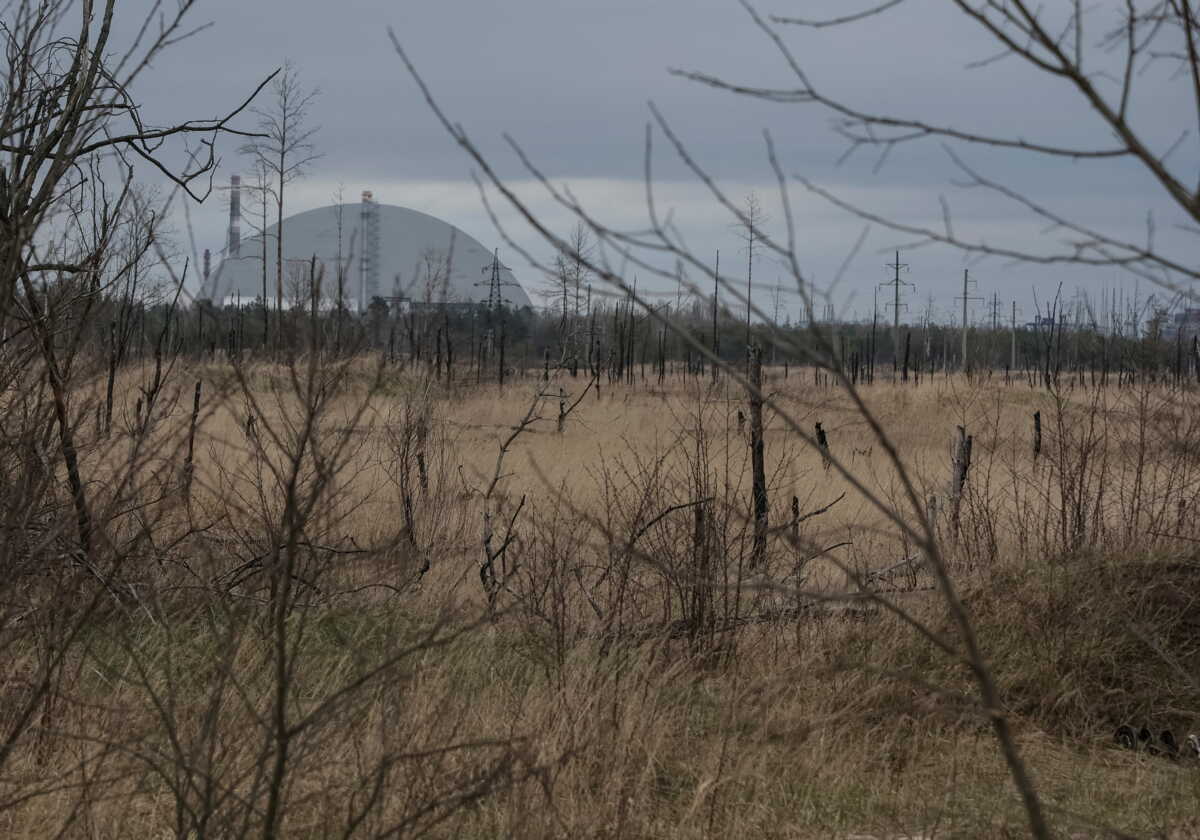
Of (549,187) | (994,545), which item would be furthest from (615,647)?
(549,187)

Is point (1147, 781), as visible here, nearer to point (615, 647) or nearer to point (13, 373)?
point (615, 647)

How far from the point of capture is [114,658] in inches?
217

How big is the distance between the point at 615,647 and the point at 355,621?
1.98 metres

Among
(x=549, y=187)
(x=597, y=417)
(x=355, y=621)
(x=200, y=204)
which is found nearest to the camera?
(x=549, y=187)

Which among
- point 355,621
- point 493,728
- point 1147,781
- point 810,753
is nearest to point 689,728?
point 810,753

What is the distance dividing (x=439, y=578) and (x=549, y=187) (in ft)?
23.6

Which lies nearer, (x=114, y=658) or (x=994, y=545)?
(x=114, y=658)

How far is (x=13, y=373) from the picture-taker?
3686 millimetres

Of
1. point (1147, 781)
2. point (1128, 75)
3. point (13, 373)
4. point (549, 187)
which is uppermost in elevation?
point (1128, 75)

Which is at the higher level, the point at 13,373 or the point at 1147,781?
the point at 13,373

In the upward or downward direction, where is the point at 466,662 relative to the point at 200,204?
downward

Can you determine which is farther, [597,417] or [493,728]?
[597,417]

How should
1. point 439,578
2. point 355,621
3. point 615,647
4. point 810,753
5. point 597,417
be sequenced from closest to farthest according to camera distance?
1. point 810,753
2. point 615,647
3. point 355,621
4. point 439,578
5. point 597,417

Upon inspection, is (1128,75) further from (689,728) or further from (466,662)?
(466,662)
